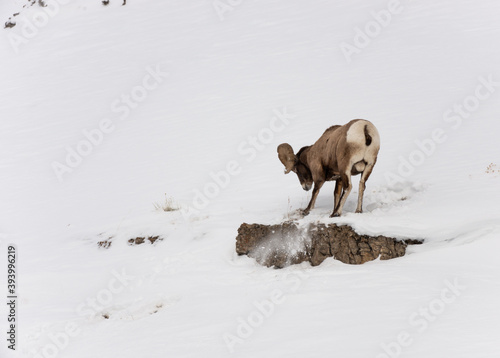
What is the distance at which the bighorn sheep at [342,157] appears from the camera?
735cm

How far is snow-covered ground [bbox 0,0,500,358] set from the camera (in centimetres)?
546

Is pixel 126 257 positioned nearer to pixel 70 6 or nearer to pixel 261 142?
pixel 261 142

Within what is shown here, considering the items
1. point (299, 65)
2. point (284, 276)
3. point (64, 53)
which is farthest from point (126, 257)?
point (64, 53)

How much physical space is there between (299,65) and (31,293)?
46.3ft
